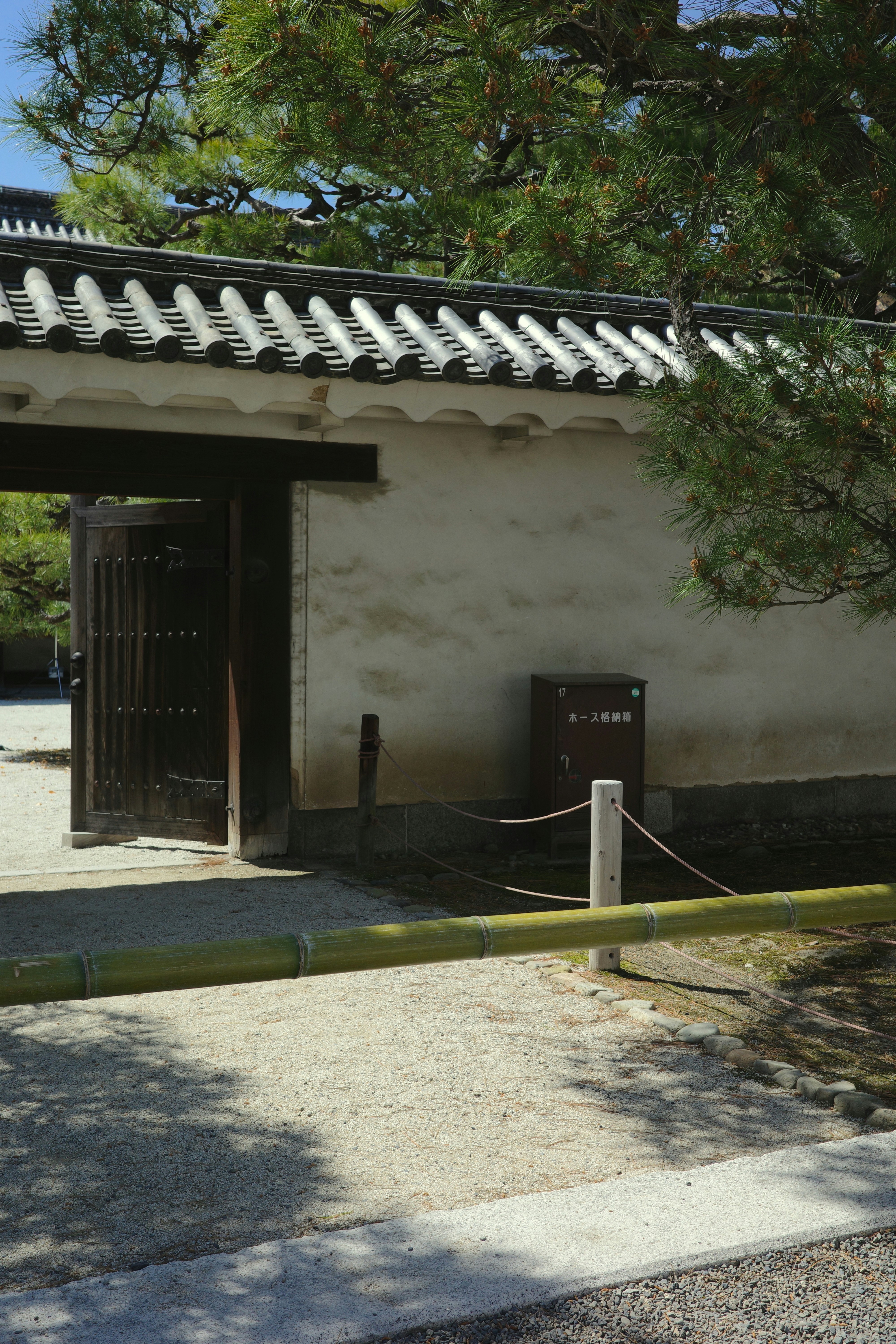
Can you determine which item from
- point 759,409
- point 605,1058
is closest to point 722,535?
point 759,409

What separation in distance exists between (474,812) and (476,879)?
830mm

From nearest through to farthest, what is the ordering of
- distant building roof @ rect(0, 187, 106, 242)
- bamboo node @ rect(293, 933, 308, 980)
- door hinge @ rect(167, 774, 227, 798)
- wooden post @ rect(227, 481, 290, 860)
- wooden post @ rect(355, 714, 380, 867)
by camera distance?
1. bamboo node @ rect(293, 933, 308, 980)
2. wooden post @ rect(355, 714, 380, 867)
3. wooden post @ rect(227, 481, 290, 860)
4. door hinge @ rect(167, 774, 227, 798)
5. distant building roof @ rect(0, 187, 106, 242)

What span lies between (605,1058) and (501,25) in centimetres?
346

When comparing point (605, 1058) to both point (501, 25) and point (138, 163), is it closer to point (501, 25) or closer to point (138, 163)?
point (501, 25)

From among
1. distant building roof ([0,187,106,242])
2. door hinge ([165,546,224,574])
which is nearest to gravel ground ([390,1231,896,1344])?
door hinge ([165,546,224,574])

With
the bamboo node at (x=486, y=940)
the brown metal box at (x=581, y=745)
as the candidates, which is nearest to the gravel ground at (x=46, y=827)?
the brown metal box at (x=581, y=745)

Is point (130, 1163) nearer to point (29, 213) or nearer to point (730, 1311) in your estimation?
point (730, 1311)

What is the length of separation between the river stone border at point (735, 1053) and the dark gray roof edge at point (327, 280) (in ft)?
10.4

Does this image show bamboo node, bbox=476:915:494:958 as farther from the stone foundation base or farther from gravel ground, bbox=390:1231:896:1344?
the stone foundation base

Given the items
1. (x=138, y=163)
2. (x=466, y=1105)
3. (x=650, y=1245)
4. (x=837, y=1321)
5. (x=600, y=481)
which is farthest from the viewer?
(x=138, y=163)

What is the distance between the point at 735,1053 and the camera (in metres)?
3.78

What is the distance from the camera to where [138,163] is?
9602 millimetres

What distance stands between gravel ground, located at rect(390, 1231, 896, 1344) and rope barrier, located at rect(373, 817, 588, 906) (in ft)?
7.67

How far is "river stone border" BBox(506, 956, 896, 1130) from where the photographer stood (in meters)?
3.33
